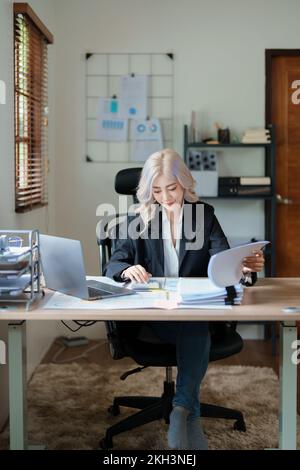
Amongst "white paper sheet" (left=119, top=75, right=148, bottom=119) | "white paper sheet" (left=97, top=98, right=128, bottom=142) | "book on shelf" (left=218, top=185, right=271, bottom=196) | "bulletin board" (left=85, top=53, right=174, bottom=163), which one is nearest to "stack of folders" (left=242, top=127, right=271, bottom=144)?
"book on shelf" (left=218, top=185, right=271, bottom=196)

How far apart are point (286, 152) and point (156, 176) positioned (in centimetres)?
193

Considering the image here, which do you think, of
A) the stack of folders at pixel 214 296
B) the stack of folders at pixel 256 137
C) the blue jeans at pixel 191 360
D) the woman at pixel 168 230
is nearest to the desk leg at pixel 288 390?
the stack of folders at pixel 214 296

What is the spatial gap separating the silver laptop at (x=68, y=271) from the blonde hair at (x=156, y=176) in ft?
1.72

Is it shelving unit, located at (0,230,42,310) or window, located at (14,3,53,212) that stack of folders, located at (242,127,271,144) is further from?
shelving unit, located at (0,230,42,310)

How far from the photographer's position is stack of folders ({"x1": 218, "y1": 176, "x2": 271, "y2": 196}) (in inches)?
167

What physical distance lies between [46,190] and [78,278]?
2011mm

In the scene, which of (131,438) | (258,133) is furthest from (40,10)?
(131,438)

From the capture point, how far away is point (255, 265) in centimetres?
238

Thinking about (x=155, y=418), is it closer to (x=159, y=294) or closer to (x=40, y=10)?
(x=159, y=294)

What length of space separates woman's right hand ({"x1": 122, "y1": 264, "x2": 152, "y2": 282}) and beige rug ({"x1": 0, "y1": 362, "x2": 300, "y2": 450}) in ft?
2.56

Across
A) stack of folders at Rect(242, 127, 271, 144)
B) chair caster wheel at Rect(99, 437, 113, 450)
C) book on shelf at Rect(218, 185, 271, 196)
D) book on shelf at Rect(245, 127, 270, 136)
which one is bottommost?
chair caster wheel at Rect(99, 437, 113, 450)

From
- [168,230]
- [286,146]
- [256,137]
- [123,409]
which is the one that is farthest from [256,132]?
[123,409]

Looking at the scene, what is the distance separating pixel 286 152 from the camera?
4.44 metres

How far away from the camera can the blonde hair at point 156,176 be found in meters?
2.77
